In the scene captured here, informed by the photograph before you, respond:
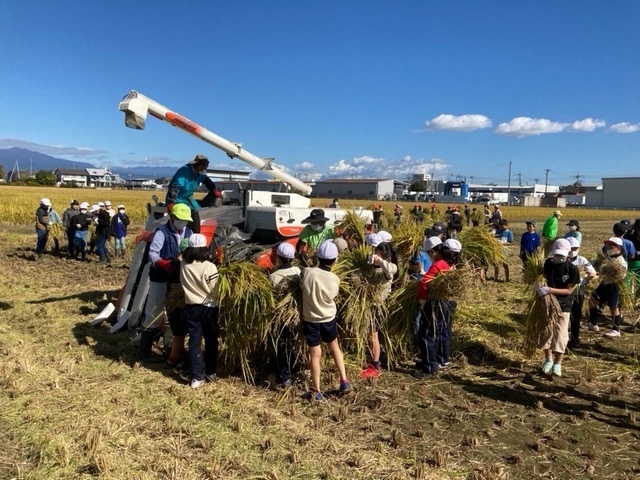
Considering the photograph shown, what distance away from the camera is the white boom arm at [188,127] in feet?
Result: 27.4

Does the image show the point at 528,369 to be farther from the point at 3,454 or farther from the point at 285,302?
the point at 3,454

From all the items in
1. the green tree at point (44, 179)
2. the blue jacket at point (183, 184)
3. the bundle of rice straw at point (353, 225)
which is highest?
the green tree at point (44, 179)

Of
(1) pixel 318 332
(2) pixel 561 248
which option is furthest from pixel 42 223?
(2) pixel 561 248

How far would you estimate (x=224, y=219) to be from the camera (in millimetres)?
8766

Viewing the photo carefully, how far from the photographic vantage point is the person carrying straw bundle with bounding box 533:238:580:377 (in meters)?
5.45

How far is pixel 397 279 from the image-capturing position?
6.29 meters

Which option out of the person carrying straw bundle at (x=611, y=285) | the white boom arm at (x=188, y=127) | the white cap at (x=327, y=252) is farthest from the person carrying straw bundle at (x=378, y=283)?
the white boom arm at (x=188, y=127)

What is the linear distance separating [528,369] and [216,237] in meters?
4.80

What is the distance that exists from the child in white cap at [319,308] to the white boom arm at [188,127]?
5183 mm

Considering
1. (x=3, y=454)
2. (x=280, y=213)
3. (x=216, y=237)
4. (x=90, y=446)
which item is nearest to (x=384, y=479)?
(x=90, y=446)

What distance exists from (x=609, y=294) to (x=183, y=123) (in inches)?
302

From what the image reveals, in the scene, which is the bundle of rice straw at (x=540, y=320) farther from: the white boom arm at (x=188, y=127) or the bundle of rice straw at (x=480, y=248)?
the white boom arm at (x=188, y=127)

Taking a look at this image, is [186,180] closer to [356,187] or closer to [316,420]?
[316,420]

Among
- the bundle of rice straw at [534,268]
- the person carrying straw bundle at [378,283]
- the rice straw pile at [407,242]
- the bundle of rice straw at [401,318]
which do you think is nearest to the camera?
the person carrying straw bundle at [378,283]
